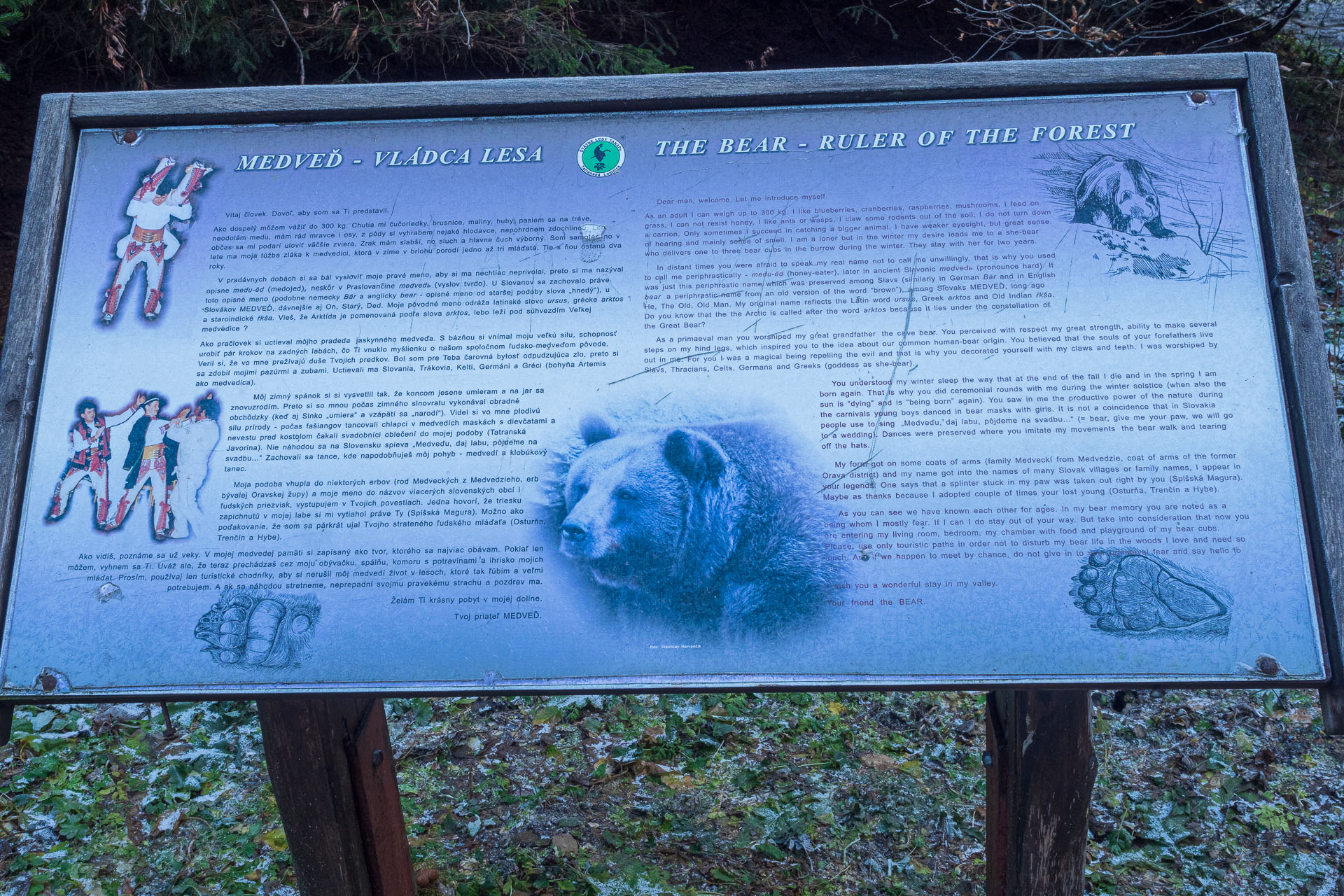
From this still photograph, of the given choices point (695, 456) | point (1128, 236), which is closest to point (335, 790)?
point (695, 456)

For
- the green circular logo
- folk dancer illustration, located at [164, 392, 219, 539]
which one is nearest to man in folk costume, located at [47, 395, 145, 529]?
folk dancer illustration, located at [164, 392, 219, 539]

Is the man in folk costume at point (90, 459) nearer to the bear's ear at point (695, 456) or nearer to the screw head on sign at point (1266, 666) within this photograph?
the bear's ear at point (695, 456)

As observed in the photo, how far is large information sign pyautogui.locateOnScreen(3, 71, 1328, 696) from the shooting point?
1579 millimetres

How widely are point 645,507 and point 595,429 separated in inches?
7.0

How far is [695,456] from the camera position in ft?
5.42

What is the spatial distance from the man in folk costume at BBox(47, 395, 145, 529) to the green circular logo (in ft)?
3.26

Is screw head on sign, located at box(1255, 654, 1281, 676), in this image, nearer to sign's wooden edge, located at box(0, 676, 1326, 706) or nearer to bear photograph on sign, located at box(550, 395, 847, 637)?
sign's wooden edge, located at box(0, 676, 1326, 706)

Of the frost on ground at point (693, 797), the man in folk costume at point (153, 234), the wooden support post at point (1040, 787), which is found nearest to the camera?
the man in folk costume at point (153, 234)

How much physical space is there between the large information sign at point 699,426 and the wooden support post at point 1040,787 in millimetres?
422

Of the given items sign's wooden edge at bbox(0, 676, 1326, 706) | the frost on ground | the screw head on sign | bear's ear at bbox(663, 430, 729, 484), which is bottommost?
the frost on ground

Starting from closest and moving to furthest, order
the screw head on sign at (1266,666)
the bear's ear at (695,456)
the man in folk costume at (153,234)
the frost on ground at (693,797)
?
the screw head on sign at (1266,666) < the bear's ear at (695,456) < the man in folk costume at (153,234) < the frost on ground at (693,797)

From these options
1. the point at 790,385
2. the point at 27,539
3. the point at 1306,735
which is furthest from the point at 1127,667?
the point at 1306,735

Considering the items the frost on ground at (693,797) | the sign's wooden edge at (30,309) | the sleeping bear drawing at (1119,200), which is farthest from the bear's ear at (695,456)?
the frost on ground at (693,797)

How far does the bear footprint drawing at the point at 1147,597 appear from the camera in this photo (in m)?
1.55
